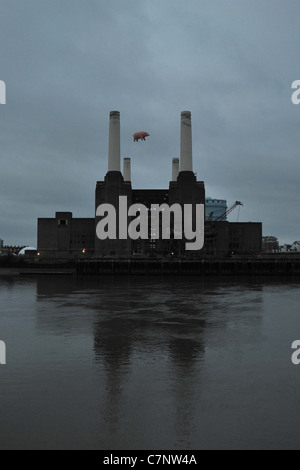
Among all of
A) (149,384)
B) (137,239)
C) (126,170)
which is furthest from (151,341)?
(126,170)

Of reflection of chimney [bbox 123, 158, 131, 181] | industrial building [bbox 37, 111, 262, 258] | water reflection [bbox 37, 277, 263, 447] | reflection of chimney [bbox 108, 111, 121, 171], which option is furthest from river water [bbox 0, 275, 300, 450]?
reflection of chimney [bbox 123, 158, 131, 181]

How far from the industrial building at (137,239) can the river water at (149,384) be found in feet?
210

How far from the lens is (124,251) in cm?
8850

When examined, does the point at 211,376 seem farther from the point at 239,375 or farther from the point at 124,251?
the point at 124,251

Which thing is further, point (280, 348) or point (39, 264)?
point (39, 264)

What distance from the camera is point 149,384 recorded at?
10.6m

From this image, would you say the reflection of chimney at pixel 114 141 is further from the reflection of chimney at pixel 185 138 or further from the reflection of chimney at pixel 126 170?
the reflection of chimney at pixel 126 170

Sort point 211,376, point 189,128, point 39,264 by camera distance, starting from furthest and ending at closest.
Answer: point 189,128
point 39,264
point 211,376

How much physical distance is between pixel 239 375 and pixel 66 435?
580 centimetres

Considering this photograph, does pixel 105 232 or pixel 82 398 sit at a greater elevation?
pixel 105 232

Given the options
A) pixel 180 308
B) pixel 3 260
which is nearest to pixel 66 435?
pixel 180 308

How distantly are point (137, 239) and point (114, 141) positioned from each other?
23.3 m

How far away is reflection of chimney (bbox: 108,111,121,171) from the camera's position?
86500 millimetres

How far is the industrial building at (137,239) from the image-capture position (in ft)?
287
